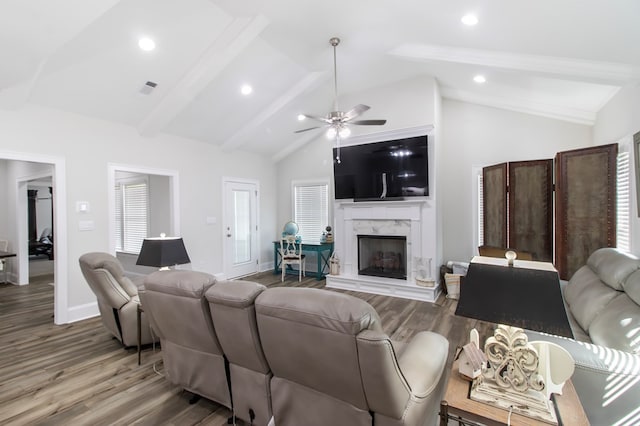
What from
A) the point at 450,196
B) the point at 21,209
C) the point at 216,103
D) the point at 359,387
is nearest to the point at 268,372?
the point at 359,387

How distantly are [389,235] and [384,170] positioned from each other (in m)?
1.14

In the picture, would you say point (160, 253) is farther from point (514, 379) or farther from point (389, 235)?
point (389, 235)

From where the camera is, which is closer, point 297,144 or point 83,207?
point 83,207

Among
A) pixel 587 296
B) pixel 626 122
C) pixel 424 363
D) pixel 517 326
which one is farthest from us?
pixel 626 122

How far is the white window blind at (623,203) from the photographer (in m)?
2.86

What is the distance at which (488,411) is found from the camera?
126 cm

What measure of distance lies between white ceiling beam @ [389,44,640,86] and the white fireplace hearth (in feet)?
6.96

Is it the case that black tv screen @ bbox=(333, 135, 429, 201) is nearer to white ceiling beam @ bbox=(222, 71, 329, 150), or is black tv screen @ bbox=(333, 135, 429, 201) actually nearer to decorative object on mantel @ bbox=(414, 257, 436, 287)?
decorative object on mantel @ bbox=(414, 257, 436, 287)

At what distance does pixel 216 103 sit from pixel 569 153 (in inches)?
190

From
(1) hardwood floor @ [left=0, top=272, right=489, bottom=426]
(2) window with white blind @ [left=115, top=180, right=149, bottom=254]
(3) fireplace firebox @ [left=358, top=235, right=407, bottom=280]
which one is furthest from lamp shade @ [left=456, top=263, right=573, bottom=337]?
(2) window with white blind @ [left=115, top=180, right=149, bottom=254]

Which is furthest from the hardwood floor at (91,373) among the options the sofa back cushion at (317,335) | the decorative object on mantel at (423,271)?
the sofa back cushion at (317,335)

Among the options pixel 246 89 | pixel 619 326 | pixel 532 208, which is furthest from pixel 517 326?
pixel 246 89

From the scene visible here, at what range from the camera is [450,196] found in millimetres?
5414

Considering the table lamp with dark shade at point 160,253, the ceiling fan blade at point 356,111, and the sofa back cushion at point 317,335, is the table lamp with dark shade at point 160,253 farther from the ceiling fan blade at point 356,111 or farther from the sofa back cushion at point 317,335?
the ceiling fan blade at point 356,111
